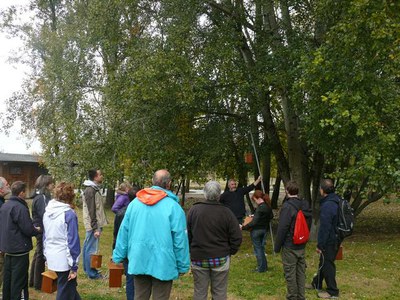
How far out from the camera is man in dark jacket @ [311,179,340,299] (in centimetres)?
646

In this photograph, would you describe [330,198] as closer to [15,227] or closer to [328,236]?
[328,236]

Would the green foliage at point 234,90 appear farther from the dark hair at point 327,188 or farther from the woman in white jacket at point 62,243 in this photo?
the woman in white jacket at point 62,243

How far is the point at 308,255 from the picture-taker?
33.8 ft

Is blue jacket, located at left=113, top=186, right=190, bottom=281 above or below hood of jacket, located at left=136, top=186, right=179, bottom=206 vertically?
below

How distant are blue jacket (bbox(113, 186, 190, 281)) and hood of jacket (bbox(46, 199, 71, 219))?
1.10 meters

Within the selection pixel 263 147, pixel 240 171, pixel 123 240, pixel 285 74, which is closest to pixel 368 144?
pixel 285 74

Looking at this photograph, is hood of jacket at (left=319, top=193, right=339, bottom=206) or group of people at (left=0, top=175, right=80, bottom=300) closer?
group of people at (left=0, top=175, right=80, bottom=300)

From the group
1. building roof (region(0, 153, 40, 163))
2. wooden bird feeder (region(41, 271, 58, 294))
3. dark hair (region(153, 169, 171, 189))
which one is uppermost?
building roof (region(0, 153, 40, 163))

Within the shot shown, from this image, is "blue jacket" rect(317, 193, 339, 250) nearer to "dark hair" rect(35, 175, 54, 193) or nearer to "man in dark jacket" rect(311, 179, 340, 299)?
"man in dark jacket" rect(311, 179, 340, 299)

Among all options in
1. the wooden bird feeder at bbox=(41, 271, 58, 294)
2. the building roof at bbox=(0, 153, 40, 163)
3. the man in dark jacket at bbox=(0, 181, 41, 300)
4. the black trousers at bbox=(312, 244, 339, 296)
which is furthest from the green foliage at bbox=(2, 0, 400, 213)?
the building roof at bbox=(0, 153, 40, 163)

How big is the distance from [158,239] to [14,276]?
2.52 m

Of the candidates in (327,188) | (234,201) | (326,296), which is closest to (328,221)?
(327,188)

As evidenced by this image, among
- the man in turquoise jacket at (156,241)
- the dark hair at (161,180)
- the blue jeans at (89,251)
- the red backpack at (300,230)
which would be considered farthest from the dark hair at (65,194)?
the red backpack at (300,230)

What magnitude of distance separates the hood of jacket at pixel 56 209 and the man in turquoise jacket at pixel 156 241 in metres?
1.01
